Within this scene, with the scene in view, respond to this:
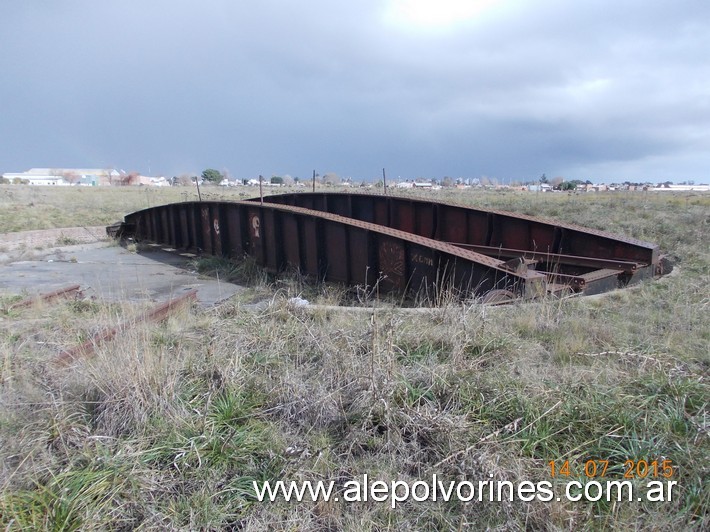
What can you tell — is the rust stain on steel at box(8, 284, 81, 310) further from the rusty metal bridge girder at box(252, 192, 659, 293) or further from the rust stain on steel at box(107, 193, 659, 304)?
the rusty metal bridge girder at box(252, 192, 659, 293)

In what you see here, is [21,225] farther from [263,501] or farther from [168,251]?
[263,501]

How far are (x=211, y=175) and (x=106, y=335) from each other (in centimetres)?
11798

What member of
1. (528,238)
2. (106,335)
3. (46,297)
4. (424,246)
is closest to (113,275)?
(46,297)

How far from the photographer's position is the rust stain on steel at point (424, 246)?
6207 millimetres

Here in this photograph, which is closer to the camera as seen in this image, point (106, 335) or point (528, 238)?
point (106, 335)

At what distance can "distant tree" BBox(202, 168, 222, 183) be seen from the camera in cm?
11039

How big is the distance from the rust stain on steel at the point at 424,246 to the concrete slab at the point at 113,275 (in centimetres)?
136

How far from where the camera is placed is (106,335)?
14.1ft

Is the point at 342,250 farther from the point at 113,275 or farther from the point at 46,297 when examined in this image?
the point at 113,275

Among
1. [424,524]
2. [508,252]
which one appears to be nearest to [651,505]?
[424,524]

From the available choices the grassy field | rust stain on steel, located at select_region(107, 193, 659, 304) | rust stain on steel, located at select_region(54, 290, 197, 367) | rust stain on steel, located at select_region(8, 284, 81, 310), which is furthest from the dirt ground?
the grassy field

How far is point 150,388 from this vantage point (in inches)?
118

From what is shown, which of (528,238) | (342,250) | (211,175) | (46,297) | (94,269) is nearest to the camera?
(46,297)

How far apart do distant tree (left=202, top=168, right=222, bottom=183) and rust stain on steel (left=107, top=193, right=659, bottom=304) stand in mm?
102764
